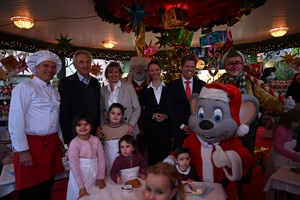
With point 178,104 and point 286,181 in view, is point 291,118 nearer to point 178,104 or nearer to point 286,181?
point 286,181

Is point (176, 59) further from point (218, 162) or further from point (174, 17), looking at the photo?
point (218, 162)

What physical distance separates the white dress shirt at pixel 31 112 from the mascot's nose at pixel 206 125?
1292 millimetres

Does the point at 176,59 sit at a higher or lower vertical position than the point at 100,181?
higher

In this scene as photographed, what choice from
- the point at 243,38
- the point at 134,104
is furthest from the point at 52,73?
the point at 243,38

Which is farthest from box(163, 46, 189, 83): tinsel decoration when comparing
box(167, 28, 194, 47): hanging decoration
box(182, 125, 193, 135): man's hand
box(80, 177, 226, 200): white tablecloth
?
box(80, 177, 226, 200): white tablecloth

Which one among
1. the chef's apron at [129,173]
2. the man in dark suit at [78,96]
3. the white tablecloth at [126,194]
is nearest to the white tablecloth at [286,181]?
the white tablecloth at [126,194]

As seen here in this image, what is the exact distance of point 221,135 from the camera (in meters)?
1.83

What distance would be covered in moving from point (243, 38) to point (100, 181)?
7542 mm

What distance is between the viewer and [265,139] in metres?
6.19

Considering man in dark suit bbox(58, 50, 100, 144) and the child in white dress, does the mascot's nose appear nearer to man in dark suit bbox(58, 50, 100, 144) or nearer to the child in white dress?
the child in white dress

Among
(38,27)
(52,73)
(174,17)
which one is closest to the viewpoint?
(52,73)

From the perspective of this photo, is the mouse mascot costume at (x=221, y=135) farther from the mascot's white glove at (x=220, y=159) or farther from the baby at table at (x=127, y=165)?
the baby at table at (x=127, y=165)

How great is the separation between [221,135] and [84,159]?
113 centimetres

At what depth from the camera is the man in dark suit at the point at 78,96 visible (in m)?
2.31
